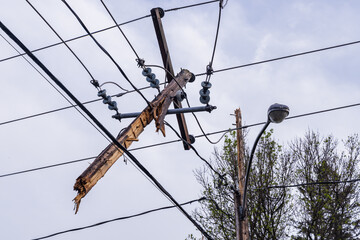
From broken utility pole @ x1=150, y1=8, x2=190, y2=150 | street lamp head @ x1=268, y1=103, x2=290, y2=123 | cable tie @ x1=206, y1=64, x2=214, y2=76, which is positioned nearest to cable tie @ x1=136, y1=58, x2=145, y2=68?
broken utility pole @ x1=150, y1=8, x2=190, y2=150

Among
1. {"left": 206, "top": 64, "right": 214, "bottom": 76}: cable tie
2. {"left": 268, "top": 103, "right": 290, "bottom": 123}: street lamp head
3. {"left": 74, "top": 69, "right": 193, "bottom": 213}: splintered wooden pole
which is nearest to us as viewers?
{"left": 74, "top": 69, "right": 193, "bottom": 213}: splintered wooden pole

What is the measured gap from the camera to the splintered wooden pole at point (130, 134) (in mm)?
4605

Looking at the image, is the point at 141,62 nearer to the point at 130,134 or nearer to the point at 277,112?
the point at 130,134

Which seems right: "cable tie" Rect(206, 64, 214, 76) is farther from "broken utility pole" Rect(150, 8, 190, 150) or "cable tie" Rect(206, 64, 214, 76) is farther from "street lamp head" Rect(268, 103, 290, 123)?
"street lamp head" Rect(268, 103, 290, 123)

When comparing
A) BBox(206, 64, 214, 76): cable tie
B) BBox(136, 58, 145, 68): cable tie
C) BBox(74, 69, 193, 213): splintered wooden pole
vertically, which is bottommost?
BBox(74, 69, 193, 213): splintered wooden pole

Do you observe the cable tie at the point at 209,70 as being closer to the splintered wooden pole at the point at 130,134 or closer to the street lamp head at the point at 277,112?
the splintered wooden pole at the point at 130,134

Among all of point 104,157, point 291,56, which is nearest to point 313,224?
point 291,56

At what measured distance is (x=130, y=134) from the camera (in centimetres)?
570

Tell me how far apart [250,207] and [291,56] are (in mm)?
7469

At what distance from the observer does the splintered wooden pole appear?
4.61 metres

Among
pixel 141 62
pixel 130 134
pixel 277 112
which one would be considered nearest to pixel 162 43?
pixel 141 62

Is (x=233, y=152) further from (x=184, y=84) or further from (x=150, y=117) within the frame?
(x=150, y=117)

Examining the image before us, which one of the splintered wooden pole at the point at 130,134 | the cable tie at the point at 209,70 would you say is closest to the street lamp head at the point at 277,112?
the splintered wooden pole at the point at 130,134

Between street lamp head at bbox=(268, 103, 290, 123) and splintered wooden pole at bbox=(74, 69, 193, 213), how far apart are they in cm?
177
